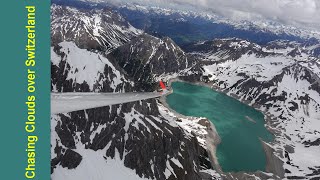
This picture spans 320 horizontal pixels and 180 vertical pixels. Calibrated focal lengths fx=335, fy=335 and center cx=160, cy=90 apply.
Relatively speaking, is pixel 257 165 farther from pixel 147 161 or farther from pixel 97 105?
pixel 97 105

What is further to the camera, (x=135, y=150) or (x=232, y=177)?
(x=232, y=177)

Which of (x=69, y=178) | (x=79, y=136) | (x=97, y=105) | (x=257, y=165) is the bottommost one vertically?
(x=257, y=165)

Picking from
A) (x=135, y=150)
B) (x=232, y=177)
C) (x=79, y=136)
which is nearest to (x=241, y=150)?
(x=232, y=177)

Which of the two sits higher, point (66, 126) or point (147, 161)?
point (66, 126)

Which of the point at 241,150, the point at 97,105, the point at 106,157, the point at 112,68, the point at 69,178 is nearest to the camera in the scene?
the point at 69,178

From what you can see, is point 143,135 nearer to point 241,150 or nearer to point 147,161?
point 147,161
